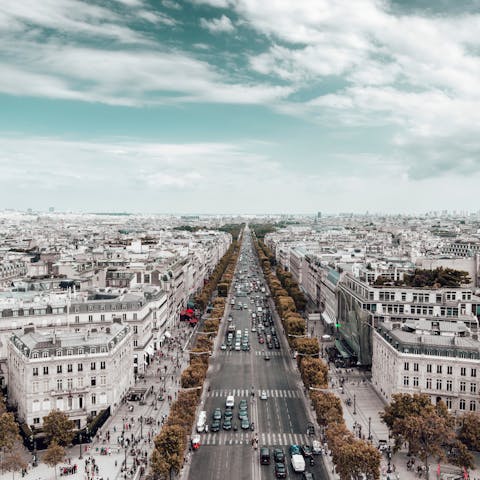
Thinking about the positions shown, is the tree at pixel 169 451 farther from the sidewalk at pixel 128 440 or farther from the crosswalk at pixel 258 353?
the crosswalk at pixel 258 353

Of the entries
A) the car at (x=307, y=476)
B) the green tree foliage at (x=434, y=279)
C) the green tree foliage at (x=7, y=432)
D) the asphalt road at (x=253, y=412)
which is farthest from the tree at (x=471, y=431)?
the green tree foliage at (x=7, y=432)

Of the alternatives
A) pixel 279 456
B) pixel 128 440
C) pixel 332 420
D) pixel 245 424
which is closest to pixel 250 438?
pixel 245 424

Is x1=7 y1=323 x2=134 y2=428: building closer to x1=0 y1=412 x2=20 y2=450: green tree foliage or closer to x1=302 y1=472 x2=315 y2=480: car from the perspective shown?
x1=0 y1=412 x2=20 y2=450: green tree foliage

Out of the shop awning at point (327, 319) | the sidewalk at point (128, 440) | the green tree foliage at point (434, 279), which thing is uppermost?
the green tree foliage at point (434, 279)

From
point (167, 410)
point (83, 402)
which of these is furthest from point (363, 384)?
Answer: point (83, 402)

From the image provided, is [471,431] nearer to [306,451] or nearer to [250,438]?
[306,451]

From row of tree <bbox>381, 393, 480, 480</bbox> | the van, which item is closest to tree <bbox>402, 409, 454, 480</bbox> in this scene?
row of tree <bbox>381, 393, 480, 480</bbox>
